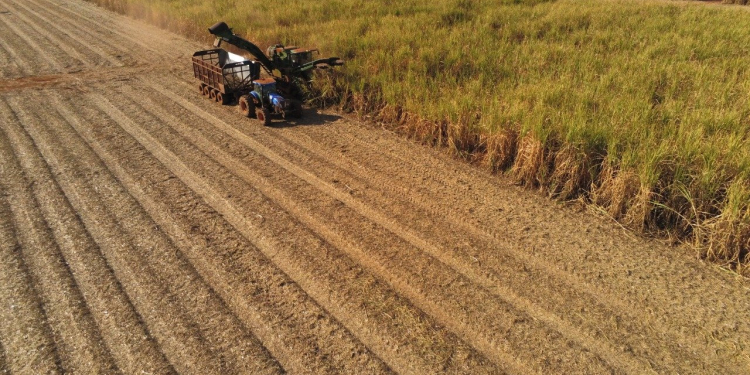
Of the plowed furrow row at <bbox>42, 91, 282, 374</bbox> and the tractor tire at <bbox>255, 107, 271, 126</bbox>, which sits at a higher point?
the tractor tire at <bbox>255, 107, 271, 126</bbox>

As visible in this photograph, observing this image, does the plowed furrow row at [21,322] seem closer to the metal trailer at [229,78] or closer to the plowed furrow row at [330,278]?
the plowed furrow row at [330,278]

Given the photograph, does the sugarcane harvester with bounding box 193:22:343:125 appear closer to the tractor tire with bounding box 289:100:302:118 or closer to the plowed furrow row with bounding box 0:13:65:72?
the tractor tire with bounding box 289:100:302:118

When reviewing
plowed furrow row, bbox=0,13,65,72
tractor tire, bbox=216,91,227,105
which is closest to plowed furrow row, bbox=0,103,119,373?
tractor tire, bbox=216,91,227,105

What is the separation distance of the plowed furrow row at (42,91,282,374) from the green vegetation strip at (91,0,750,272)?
366 centimetres

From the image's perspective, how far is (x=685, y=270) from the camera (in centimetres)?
405

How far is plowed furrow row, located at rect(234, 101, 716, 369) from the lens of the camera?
11.0ft

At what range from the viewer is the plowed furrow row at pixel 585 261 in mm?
3408

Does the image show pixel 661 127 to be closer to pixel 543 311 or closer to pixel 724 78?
pixel 724 78

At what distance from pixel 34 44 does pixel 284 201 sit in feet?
37.4

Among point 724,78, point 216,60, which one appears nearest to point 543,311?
point 724,78

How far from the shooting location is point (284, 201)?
5.13 m

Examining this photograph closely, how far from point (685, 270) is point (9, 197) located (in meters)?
6.89

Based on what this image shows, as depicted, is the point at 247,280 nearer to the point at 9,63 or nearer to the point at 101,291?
the point at 101,291

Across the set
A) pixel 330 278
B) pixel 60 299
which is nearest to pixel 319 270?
pixel 330 278
